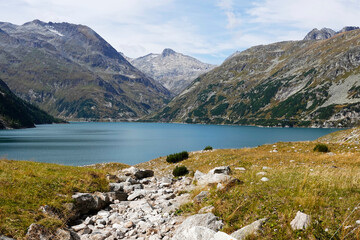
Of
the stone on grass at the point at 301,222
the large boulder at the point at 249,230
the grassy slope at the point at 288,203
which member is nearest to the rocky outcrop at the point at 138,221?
the large boulder at the point at 249,230

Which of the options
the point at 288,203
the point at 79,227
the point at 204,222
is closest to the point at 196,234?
the point at 204,222

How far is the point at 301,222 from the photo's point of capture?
337 inches

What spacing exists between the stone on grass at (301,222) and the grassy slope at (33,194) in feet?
33.9

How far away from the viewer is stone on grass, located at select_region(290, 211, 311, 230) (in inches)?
333

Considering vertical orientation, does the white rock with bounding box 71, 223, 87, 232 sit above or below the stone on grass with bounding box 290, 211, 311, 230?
below

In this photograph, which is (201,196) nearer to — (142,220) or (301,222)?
(142,220)

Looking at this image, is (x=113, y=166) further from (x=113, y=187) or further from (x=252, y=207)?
(x=252, y=207)

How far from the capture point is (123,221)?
13.2 metres

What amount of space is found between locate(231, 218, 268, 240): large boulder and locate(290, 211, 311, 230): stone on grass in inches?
41.9

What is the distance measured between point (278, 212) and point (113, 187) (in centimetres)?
1393

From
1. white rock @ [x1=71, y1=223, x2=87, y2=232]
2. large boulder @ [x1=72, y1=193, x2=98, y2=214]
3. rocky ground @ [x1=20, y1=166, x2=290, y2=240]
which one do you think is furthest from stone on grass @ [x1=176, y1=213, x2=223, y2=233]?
large boulder @ [x1=72, y1=193, x2=98, y2=214]

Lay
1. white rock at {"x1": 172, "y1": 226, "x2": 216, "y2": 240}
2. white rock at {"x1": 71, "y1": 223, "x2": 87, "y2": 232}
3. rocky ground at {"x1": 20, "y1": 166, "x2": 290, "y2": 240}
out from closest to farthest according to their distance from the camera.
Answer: white rock at {"x1": 172, "y1": 226, "x2": 216, "y2": 240}
rocky ground at {"x1": 20, "y1": 166, "x2": 290, "y2": 240}
white rock at {"x1": 71, "y1": 223, "x2": 87, "y2": 232}

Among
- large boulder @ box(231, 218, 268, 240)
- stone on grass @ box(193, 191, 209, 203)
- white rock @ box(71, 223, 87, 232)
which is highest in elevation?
large boulder @ box(231, 218, 268, 240)

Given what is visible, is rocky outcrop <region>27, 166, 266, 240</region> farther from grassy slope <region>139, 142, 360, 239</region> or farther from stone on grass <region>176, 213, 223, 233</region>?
grassy slope <region>139, 142, 360, 239</region>
